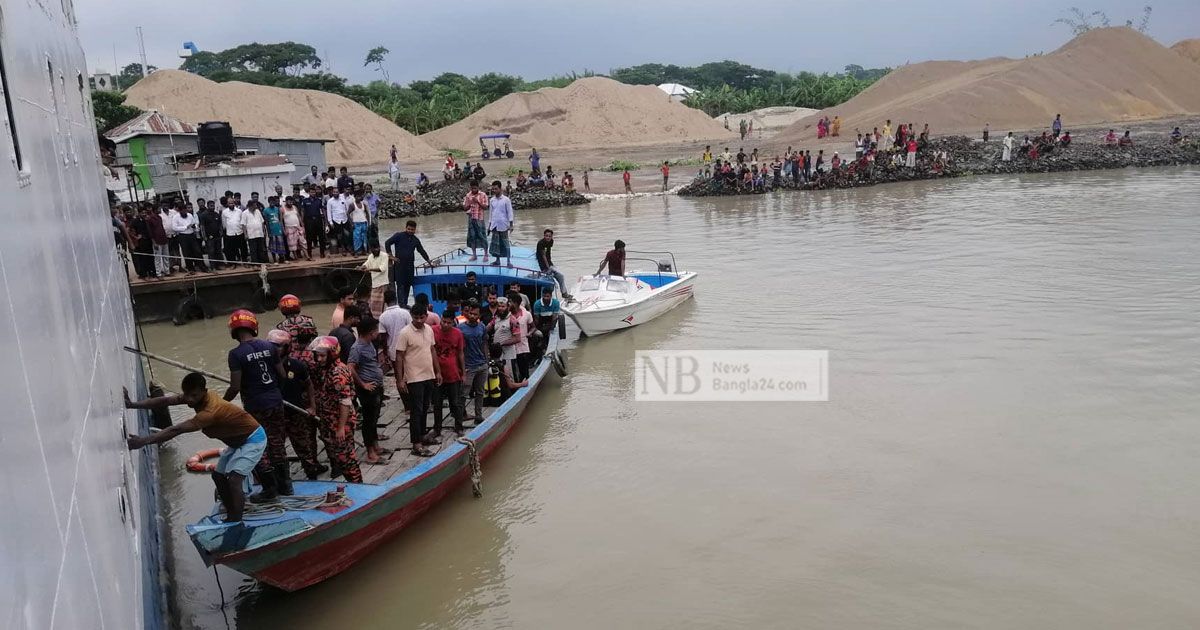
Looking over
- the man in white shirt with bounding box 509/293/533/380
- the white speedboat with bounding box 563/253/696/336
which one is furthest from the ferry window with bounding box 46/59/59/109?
the white speedboat with bounding box 563/253/696/336

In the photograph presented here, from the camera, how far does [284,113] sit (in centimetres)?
5450

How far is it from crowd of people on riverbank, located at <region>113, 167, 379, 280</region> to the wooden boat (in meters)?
9.15

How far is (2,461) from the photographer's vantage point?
218 centimetres

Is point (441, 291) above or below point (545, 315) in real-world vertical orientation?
above

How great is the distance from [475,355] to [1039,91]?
51173mm

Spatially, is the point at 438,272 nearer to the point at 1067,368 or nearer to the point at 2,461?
the point at 1067,368

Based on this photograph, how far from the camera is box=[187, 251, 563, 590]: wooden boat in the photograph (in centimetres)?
673

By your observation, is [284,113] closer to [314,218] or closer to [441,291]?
[314,218]

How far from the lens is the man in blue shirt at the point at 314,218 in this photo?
18250 mm

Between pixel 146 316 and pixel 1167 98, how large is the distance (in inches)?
2369

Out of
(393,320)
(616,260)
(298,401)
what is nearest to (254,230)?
(616,260)

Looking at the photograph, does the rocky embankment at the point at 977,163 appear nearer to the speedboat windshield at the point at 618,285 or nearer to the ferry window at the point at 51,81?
the speedboat windshield at the point at 618,285

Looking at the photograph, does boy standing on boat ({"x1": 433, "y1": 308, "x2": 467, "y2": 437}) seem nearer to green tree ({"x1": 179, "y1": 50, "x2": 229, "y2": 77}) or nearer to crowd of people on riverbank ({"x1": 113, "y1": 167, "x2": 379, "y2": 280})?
crowd of people on riverbank ({"x1": 113, "y1": 167, "x2": 379, "y2": 280})

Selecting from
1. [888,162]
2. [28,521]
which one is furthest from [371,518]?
[888,162]
